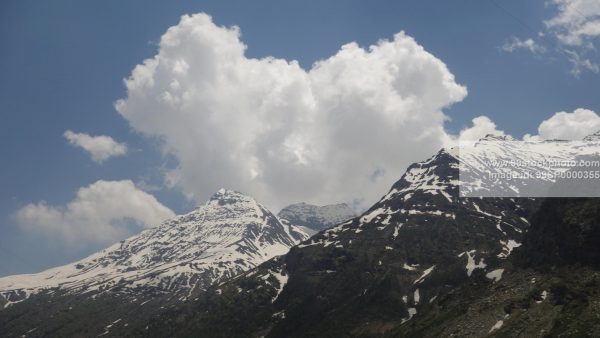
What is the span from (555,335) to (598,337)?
58.5ft

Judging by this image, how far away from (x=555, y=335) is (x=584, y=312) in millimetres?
16707

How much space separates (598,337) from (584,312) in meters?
24.4

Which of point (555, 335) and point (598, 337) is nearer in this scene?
point (598, 337)

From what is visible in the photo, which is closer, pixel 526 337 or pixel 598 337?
pixel 598 337

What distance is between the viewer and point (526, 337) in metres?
199

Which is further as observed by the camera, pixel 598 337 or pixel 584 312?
pixel 584 312

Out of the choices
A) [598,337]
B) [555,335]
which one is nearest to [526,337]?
[555,335]

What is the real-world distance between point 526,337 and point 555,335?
11214mm

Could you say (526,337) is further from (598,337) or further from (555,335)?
(598,337)

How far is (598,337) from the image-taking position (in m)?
175

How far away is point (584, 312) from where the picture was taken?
198 metres
